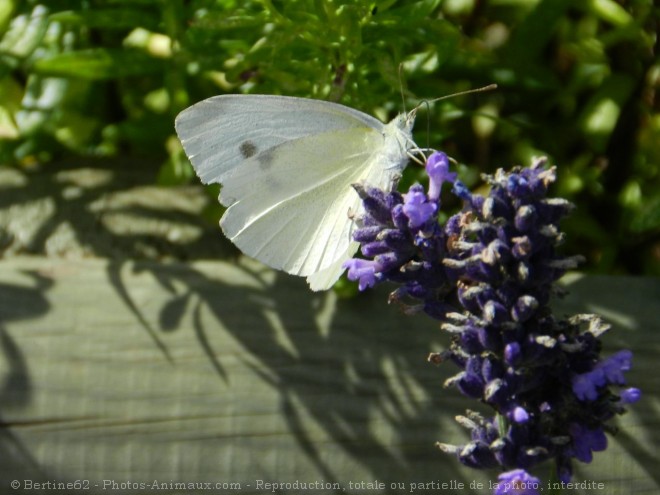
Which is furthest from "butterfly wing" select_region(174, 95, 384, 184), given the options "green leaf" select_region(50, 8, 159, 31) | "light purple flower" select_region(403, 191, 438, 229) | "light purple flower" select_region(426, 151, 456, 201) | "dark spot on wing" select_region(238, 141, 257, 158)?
"green leaf" select_region(50, 8, 159, 31)

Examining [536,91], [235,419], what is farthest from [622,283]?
[235,419]

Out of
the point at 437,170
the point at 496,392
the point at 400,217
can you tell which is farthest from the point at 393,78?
the point at 496,392

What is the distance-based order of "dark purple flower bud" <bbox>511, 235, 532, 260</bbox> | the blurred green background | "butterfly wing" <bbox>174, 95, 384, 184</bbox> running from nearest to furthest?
"dark purple flower bud" <bbox>511, 235, 532, 260</bbox> → "butterfly wing" <bbox>174, 95, 384, 184</bbox> → the blurred green background

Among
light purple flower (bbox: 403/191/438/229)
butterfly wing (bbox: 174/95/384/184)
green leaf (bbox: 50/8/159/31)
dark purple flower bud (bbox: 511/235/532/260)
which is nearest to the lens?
dark purple flower bud (bbox: 511/235/532/260)

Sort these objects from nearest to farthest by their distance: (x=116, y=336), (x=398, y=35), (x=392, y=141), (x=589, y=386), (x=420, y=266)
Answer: (x=589, y=386) < (x=420, y=266) < (x=392, y=141) < (x=398, y=35) < (x=116, y=336)

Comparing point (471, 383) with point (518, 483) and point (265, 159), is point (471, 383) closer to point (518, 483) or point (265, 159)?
point (518, 483)

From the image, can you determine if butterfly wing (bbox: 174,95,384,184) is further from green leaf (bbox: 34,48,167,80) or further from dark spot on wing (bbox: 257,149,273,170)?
green leaf (bbox: 34,48,167,80)

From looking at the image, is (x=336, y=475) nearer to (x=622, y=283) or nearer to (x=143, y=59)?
(x=622, y=283)
